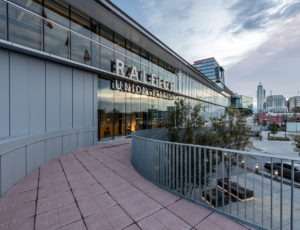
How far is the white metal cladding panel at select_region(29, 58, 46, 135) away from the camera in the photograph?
6.80 metres

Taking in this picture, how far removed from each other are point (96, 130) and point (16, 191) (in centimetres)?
679

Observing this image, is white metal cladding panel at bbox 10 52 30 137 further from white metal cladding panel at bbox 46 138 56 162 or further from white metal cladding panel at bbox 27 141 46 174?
white metal cladding panel at bbox 46 138 56 162

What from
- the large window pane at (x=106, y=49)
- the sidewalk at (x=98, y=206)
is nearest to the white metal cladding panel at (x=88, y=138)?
the sidewalk at (x=98, y=206)

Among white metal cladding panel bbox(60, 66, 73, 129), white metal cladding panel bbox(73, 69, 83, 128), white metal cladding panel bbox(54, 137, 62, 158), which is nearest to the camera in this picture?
white metal cladding panel bbox(54, 137, 62, 158)

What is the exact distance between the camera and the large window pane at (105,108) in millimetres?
11359

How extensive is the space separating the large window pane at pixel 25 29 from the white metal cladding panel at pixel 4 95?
3.57 feet

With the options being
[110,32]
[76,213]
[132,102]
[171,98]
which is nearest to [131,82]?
[132,102]

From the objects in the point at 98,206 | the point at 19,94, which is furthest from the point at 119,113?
the point at 98,206

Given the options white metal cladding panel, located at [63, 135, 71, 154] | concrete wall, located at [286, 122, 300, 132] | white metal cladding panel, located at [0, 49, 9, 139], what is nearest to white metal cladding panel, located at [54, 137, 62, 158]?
white metal cladding panel, located at [63, 135, 71, 154]

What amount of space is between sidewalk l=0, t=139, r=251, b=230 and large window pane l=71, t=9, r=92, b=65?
771 centimetres

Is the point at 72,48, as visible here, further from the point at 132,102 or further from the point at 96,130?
the point at 132,102

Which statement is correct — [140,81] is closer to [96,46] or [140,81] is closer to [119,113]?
[119,113]

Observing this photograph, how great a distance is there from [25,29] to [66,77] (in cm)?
286

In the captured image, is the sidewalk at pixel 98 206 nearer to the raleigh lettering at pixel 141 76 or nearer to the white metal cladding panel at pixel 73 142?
the white metal cladding panel at pixel 73 142
